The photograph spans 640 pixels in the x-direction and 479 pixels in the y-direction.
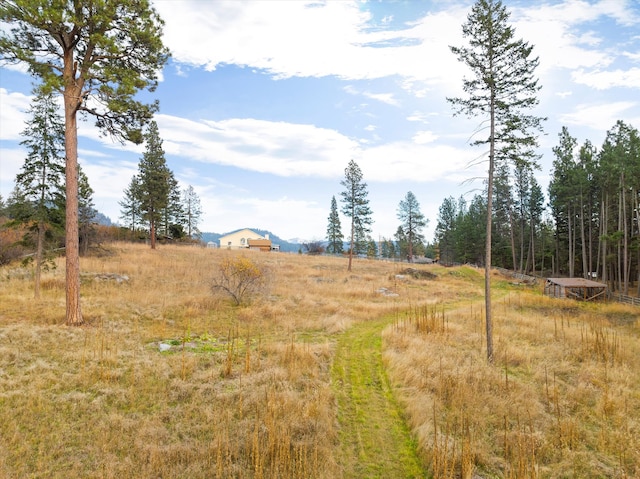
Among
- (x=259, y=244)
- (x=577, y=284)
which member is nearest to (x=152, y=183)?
(x=259, y=244)

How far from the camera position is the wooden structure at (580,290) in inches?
1127

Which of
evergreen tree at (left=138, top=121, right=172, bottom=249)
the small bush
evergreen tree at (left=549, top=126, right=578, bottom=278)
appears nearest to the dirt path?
the small bush

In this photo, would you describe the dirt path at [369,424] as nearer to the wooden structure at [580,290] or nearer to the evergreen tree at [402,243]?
the wooden structure at [580,290]

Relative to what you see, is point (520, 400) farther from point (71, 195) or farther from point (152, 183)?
point (152, 183)

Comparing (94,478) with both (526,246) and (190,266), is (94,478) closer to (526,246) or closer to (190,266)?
(190,266)

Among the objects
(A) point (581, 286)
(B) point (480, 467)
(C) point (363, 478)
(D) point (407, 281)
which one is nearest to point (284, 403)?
(C) point (363, 478)

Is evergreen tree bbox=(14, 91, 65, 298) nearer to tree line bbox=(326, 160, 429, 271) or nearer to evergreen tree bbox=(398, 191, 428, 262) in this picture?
tree line bbox=(326, 160, 429, 271)

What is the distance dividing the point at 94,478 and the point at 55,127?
55.2ft

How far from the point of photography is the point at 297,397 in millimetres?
7723

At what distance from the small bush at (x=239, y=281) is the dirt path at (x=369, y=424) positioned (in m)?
8.46

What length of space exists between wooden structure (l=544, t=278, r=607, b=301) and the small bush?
2729cm

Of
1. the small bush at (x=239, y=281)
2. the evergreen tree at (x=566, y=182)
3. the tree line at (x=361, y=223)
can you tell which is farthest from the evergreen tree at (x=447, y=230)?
the small bush at (x=239, y=281)

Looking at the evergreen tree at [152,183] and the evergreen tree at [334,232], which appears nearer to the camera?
the evergreen tree at [152,183]

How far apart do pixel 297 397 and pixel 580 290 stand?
33.6 m
